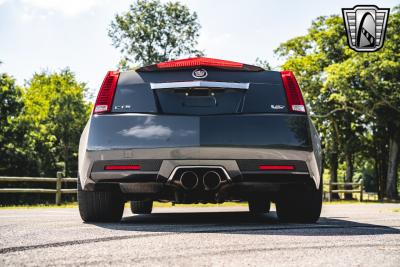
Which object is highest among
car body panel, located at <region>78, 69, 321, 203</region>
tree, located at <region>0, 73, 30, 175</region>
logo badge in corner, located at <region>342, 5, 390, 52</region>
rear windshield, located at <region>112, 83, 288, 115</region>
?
logo badge in corner, located at <region>342, 5, 390, 52</region>

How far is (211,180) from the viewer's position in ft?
19.2

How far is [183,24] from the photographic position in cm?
4359

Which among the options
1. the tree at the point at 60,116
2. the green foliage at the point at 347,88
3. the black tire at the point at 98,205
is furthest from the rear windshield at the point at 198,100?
the tree at the point at 60,116

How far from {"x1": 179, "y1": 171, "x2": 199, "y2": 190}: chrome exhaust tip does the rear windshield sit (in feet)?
2.01

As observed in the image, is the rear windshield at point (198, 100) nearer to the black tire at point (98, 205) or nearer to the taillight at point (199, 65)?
the taillight at point (199, 65)

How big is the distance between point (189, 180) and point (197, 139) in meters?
0.42

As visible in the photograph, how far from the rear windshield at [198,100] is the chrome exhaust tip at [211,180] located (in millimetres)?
612

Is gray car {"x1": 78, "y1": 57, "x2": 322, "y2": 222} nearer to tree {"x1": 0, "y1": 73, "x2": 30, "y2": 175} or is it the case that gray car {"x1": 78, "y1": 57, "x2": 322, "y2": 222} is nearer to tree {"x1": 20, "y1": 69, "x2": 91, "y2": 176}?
tree {"x1": 0, "y1": 73, "x2": 30, "y2": 175}

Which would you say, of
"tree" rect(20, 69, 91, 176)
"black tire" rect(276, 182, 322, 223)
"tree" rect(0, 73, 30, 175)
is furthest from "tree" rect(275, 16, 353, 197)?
"black tire" rect(276, 182, 322, 223)

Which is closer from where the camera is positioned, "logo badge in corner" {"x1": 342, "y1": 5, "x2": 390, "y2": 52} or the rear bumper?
the rear bumper

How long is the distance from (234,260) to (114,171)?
2.48m

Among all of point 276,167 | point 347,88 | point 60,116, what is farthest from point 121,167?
point 60,116

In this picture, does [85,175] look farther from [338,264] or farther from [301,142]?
[338,264]

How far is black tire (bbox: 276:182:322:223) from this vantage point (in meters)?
6.33
